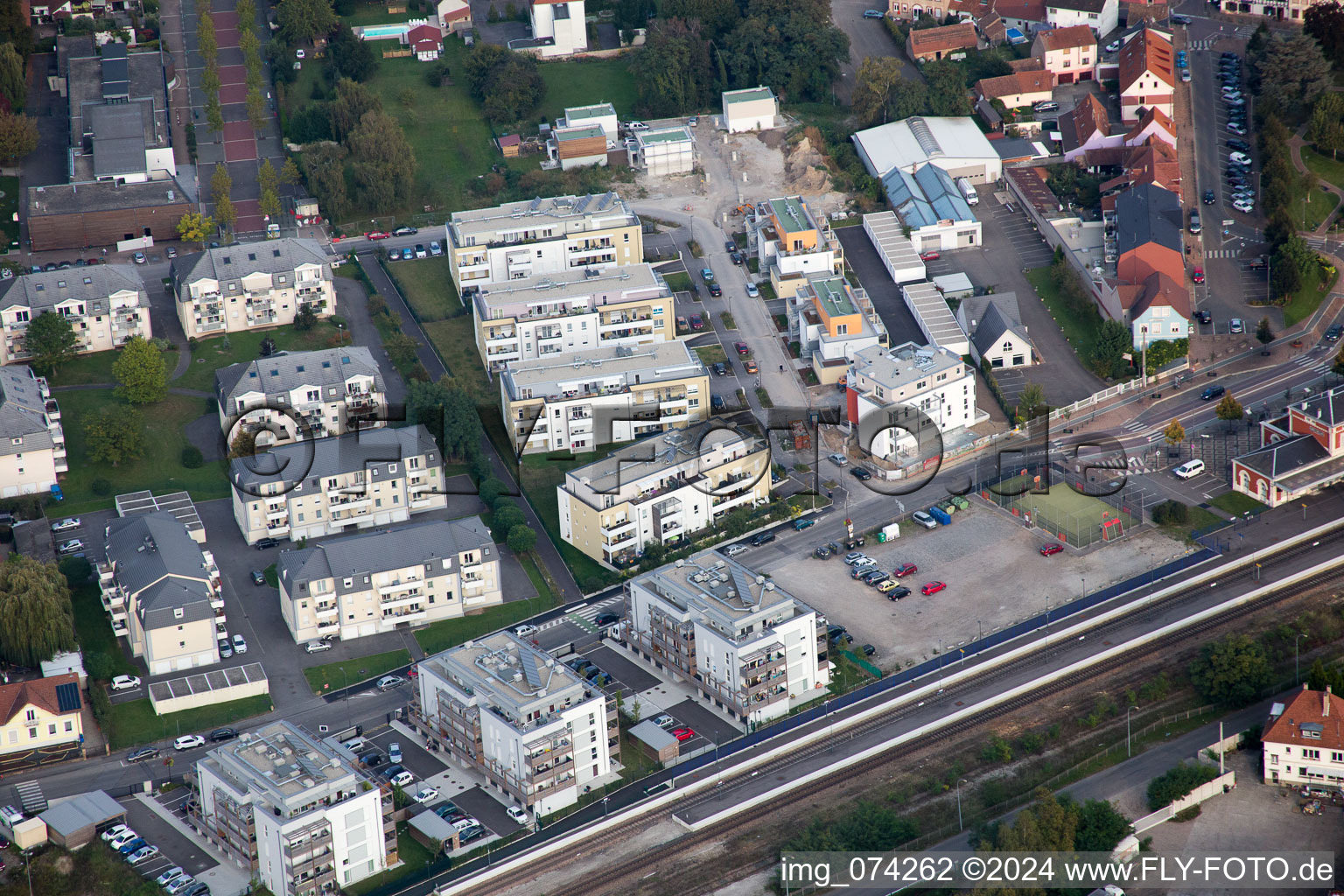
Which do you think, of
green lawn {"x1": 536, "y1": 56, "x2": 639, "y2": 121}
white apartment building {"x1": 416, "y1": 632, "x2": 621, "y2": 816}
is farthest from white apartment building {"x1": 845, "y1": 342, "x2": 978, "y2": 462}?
green lawn {"x1": 536, "y1": 56, "x2": 639, "y2": 121}

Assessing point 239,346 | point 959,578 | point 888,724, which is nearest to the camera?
point 888,724

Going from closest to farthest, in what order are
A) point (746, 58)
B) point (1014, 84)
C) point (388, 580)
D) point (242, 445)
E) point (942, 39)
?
point (388, 580) → point (242, 445) → point (1014, 84) → point (746, 58) → point (942, 39)

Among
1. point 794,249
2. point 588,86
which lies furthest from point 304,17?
point 794,249

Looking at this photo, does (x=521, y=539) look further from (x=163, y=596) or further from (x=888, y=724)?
(x=888, y=724)

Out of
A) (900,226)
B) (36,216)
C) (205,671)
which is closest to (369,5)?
(36,216)

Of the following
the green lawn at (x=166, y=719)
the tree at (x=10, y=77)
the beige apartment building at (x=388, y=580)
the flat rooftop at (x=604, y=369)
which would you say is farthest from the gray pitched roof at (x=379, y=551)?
the tree at (x=10, y=77)

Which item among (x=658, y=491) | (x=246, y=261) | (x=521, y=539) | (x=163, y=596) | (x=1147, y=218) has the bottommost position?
(x=521, y=539)

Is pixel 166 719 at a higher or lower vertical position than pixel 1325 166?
lower

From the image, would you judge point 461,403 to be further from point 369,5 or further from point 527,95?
point 369,5
